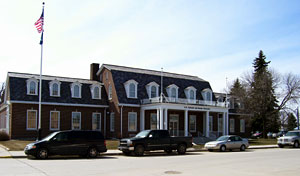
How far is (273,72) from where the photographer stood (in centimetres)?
4831

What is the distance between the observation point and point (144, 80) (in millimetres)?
41688

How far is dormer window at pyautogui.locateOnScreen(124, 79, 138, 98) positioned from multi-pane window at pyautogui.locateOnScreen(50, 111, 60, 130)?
331 inches

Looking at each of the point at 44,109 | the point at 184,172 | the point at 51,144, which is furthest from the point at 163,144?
the point at 44,109

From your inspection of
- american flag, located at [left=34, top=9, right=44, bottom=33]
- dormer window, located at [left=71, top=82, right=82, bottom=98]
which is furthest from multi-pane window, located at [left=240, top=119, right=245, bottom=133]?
american flag, located at [left=34, top=9, right=44, bottom=33]

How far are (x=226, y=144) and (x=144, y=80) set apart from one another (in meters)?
17.0

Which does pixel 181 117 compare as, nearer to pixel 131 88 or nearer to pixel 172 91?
pixel 172 91

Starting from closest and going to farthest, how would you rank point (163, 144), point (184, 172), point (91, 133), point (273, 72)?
point (184, 172) → point (91, 133) → point (163, 144) → point (273, 72)

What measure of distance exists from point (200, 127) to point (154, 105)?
10048mm

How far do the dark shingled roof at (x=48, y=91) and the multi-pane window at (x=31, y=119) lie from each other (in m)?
1.41

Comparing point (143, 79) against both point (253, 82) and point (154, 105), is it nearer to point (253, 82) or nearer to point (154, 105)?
point (154, 105)

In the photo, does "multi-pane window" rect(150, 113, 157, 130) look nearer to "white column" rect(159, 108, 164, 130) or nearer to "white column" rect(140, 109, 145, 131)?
"white column" rect(140, 109, 145, 131)

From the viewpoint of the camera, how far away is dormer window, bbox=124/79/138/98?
3909cm

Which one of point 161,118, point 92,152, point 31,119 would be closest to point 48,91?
point 31,119

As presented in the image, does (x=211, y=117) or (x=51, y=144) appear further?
(x=211, y=117)
